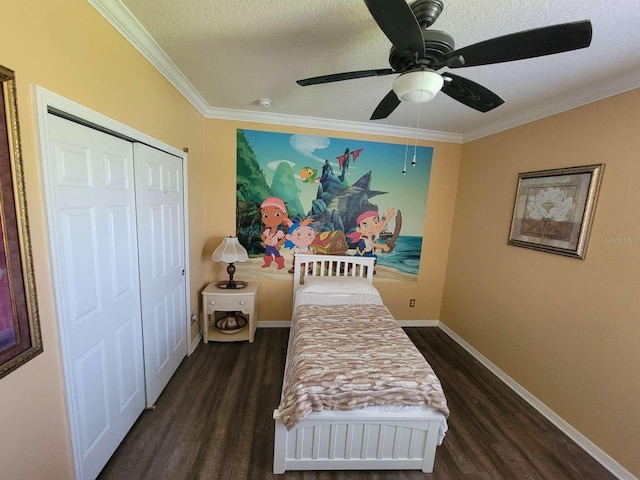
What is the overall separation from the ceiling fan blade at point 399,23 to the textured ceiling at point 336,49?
393 mm

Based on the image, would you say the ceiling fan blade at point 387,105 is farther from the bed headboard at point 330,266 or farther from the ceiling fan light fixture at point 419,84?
the bed headboard at point 330,266

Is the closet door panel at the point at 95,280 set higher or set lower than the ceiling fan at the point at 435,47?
lower

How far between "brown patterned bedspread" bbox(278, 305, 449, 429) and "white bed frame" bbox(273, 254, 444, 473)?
8cm

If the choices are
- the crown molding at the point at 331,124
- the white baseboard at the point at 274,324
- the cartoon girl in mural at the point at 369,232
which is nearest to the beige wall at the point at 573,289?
the crown molding at the point at 331,124

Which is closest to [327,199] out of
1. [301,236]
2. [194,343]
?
[301,236]

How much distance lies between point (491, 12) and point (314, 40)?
88 centimetres

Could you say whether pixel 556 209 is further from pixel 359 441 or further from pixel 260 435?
pixel 260 435

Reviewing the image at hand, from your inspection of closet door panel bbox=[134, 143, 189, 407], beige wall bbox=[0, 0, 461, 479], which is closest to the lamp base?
closet door panel bbox=[134, 143, 189, 407]

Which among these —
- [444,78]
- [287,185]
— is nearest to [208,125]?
[287,185]

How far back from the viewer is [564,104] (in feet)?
6.45

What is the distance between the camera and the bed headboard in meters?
3.02

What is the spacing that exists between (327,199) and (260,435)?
2.26m

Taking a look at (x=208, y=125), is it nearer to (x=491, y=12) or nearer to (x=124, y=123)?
(x=124, y=123)

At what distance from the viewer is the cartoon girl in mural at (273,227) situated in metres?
2.93
